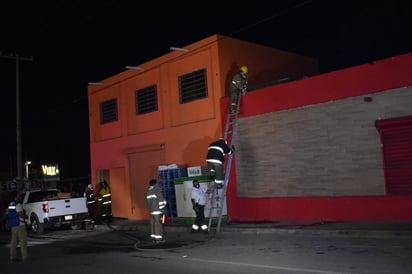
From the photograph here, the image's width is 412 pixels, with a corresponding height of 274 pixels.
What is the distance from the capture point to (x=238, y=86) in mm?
16359

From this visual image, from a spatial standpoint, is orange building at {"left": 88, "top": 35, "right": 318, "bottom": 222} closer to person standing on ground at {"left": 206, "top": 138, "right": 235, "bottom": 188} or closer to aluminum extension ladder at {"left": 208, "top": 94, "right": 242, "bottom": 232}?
aluminum extension ladder at {"left": 208, "top": 94, "right": 242, "bottom": 232}

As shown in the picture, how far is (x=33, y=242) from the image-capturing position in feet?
53.7

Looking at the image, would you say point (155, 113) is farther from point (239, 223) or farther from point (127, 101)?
point (239, 223)

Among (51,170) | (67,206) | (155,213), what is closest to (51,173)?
(51,170)

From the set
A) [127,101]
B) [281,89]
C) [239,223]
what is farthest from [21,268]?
[127,101]

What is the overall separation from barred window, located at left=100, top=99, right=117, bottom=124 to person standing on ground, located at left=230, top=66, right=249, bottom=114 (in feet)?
28.6

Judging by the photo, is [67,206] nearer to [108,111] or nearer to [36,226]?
[36,226]

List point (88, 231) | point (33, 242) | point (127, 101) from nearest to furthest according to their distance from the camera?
point (33, 242)
point (88, 231)
point (127, 101)

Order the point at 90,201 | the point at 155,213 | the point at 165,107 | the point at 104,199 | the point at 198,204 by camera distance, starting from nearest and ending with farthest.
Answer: the point at 155,213, the point at 198,204, the point at 165,107, the point at 90,201, the point at 104,199

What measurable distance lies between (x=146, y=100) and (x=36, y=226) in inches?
282

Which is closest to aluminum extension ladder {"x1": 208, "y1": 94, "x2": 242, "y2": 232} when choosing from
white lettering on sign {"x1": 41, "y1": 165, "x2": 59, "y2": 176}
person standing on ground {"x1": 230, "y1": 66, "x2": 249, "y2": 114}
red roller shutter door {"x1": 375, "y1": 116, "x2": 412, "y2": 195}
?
person standing on ground {"x1": 230, "y1": 66, "x2": 249, "y2": 114}

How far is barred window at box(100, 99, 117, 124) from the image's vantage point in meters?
23.5

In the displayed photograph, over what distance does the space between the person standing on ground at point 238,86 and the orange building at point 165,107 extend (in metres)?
0.88

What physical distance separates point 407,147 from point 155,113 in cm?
1114
